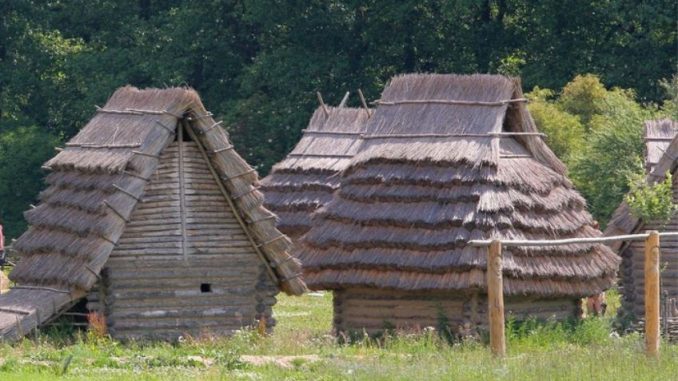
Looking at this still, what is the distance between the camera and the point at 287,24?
62.2m

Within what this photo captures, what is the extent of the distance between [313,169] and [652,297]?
20.5 meters

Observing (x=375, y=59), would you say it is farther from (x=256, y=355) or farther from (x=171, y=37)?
(x=256, y=355)

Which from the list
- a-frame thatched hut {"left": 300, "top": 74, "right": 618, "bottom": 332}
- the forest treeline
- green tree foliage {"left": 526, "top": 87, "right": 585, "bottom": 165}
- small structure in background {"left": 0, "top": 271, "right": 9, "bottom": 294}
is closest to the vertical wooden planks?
a-frame thatched hut {"left": 300, "top": 74, "right": 618, "bottom": 332}

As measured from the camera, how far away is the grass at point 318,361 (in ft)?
74.0

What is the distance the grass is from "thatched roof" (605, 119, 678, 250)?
6.60 metres

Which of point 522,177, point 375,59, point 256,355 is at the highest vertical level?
point 375,59

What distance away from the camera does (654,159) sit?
37.3 meters

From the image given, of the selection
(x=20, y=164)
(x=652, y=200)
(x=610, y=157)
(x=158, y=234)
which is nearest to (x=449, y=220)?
(x=652, y=200)

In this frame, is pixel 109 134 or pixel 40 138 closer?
Result: pixel 109 134

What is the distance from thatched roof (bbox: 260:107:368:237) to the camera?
4462cm

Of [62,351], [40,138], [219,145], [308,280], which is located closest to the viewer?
[62,351]

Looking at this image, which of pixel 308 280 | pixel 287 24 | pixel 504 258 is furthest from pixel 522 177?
pixel 287 24

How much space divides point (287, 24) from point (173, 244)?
32039 millimetres

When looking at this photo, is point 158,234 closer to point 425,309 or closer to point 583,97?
point 425,309
